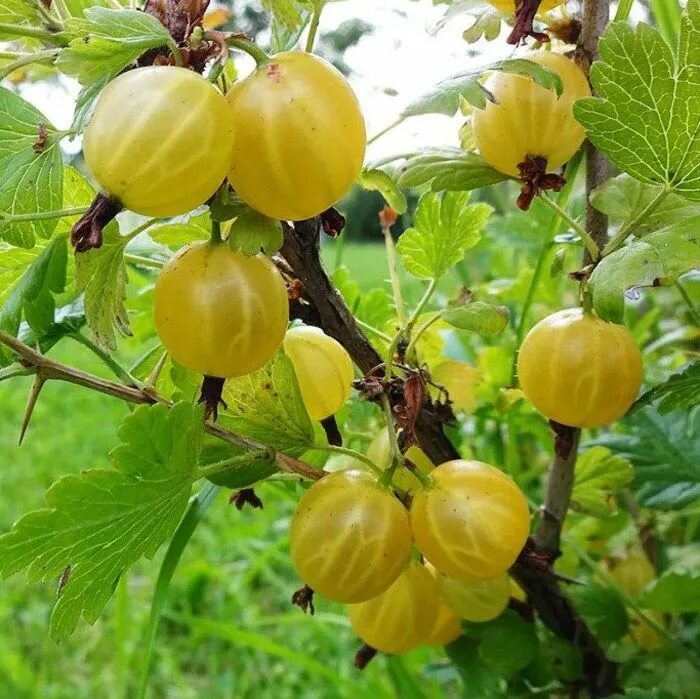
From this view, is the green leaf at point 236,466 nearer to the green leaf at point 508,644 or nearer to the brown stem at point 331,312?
the brown stem at point 331,312

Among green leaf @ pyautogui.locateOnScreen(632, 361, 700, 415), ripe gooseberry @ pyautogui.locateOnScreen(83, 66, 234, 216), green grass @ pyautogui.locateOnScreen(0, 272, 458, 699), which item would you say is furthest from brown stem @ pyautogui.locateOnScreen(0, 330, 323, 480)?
green grass @ pyautogui.locateOnScreen(0, 272, 458, 699)

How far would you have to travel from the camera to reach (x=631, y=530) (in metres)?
0.92

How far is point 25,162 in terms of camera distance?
0.39m

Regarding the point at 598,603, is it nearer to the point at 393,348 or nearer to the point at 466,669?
the point at 466,669

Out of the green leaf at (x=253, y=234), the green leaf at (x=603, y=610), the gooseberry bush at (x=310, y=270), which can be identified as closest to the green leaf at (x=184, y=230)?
the gooseberry bush at (x=310, y=270)

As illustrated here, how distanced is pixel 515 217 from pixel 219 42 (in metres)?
0.58

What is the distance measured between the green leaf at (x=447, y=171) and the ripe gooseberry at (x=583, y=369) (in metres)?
0.10

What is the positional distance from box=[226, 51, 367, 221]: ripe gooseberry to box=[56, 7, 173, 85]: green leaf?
0.14 feet

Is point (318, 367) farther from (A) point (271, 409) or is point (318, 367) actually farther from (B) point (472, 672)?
(B) point (472, 672)

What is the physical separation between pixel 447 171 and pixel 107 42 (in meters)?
0.22

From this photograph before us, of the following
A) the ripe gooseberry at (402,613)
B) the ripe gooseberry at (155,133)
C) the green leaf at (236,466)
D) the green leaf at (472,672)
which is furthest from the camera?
the green leaf at (472,672)

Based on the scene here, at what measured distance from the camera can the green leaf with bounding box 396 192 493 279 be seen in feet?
1.83

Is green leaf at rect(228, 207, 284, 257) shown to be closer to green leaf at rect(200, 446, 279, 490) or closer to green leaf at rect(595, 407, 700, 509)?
green leaf at rect(200, 446, 279, 490)

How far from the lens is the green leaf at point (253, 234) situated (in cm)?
36
